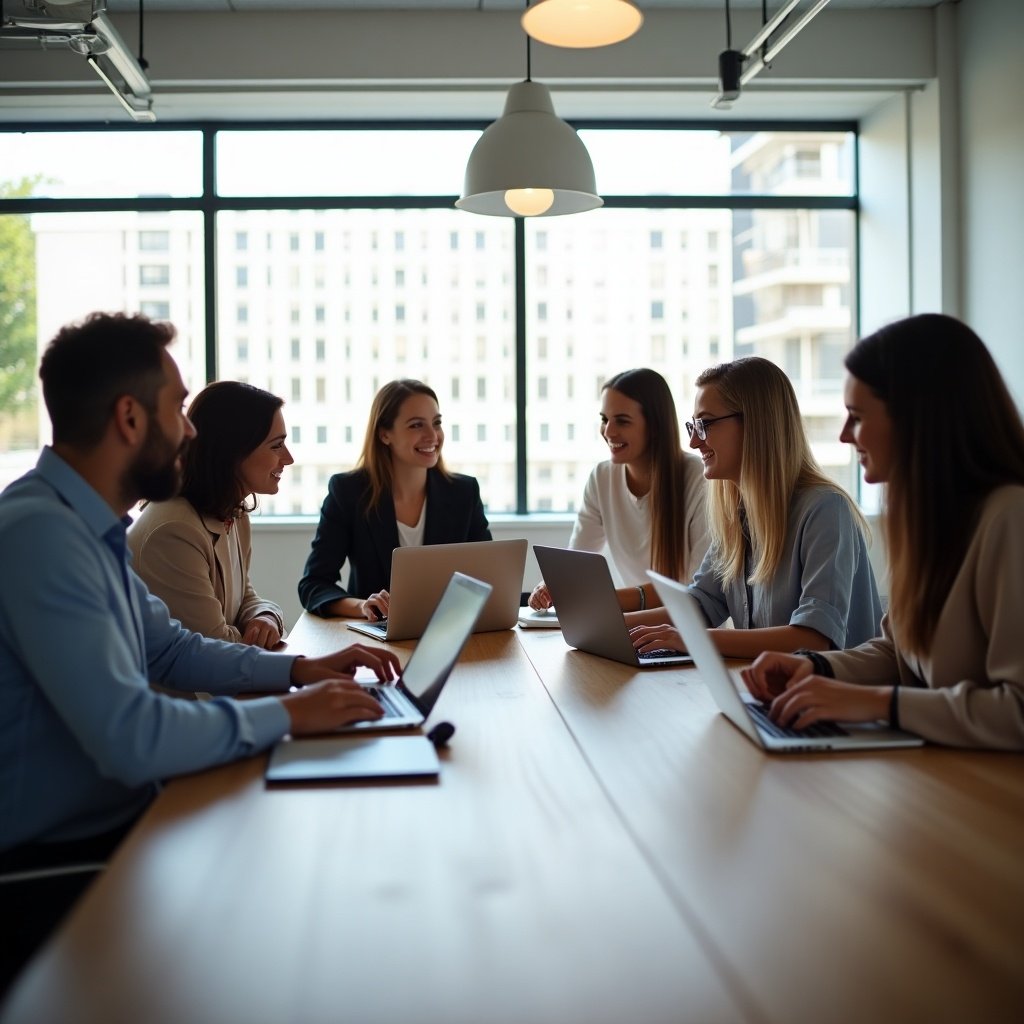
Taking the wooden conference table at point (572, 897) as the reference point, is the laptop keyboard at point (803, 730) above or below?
above

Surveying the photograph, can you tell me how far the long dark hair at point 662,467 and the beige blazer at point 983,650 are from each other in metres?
1.78

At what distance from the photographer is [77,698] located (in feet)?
4.45

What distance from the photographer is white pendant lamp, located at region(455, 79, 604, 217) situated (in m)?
2.91

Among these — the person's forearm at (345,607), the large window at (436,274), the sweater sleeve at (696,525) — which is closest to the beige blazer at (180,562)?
the person's forearm at (345,607)

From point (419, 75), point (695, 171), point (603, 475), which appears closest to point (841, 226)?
point (695, 171)

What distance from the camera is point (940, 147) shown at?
17.2ft

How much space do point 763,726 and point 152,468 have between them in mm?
1031

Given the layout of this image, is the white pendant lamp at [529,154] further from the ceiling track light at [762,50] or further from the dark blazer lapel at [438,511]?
the ceiling track light at [762,50]

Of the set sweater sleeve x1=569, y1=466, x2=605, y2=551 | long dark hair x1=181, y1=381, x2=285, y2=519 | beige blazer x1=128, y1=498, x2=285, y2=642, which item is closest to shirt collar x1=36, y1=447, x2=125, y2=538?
beige blazer x1=128, y1=498, x2=285, y2=642

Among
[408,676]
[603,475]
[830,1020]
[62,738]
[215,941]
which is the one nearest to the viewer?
[830,1020]

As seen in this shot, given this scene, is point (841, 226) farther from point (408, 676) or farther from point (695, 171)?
point (408, 676)

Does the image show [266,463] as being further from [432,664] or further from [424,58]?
[424,58]

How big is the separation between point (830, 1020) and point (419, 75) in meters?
5.04

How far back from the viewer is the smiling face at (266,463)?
2664 mm
